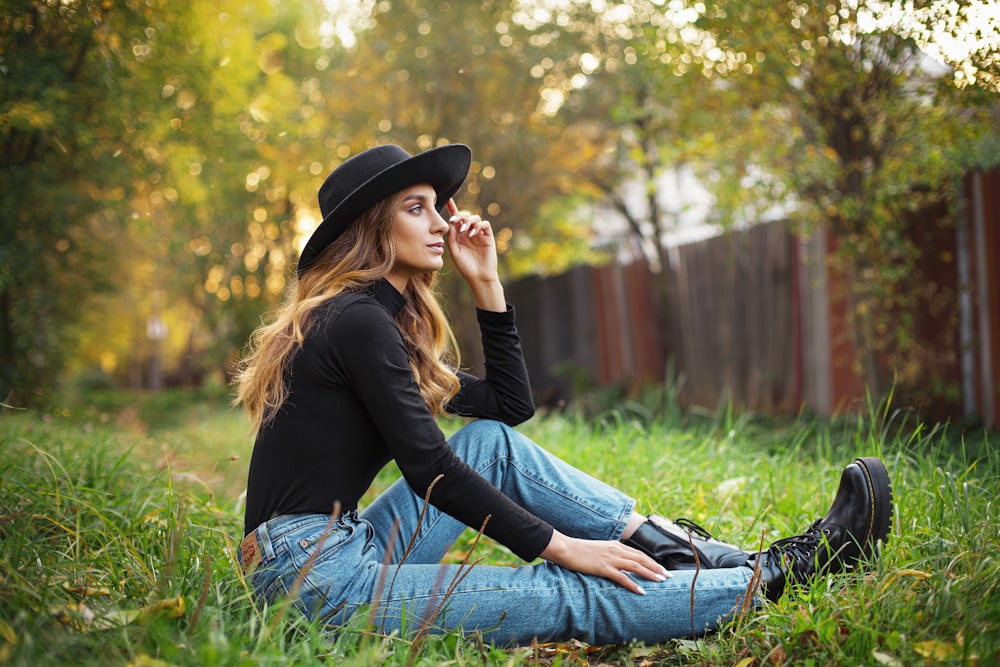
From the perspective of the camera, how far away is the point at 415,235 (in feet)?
8.58

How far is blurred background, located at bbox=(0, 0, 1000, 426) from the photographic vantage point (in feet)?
16.5

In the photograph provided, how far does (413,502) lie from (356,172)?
109cm

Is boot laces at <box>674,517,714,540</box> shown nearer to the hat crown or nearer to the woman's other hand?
the woman's other hand

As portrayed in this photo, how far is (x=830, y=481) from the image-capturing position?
11.4 feet

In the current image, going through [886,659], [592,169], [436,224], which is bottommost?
[886,659]

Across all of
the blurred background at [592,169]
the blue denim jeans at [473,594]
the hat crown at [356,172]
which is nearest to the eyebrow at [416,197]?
the hat crown at [356,172]

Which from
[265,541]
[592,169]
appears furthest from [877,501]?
[592,169]

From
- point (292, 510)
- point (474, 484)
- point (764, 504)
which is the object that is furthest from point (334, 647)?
point (764, 504)

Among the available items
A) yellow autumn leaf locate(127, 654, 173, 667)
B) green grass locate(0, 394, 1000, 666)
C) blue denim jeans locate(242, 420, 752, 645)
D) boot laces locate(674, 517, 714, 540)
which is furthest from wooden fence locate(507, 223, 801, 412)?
yellow autumn leaf locate(127, 654, 173, 667)

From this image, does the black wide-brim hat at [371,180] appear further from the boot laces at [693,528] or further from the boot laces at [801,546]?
→ the boot laces at [801,546]

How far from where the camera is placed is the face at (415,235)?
2605mm

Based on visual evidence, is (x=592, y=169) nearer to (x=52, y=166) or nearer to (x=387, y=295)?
(x=52, y=166)

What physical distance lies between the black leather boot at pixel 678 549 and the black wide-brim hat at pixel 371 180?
1.33 meters

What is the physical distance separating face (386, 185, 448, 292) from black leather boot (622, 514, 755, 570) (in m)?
1.11
